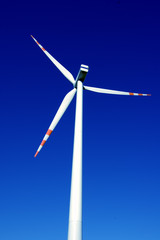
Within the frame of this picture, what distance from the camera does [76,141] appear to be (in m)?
15.8

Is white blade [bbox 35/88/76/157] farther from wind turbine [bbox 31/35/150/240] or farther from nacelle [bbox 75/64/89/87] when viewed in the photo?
nacelle [bbox 75/64/89/87]

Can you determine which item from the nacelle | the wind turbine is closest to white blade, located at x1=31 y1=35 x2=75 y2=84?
the wind turbine

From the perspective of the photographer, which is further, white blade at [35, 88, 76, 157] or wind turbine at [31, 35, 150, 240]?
white blade at [35, 88, 76, 157]

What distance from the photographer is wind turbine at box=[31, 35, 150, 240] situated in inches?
513

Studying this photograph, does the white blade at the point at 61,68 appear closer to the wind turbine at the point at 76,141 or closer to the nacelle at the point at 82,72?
the wind turbine at the point at 76,141

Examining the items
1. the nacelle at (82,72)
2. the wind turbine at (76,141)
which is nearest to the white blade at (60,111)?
the wind turbine at (76,141)

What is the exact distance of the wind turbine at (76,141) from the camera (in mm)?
13039

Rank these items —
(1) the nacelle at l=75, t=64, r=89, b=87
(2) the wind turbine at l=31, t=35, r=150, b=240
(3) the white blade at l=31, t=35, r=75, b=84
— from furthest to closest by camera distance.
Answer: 1. (3) the white blade at l=31, t=35, r=75, b=84
2. (1) the nacelle at l=75, t=64, r=89, b=87
3. (2) the wind turbine at l=31, t=35, r=150, b=240

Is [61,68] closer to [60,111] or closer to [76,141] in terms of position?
[60,111]

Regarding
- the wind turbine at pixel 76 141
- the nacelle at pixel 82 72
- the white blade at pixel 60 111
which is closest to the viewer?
the wind turbine at pixel 76 141

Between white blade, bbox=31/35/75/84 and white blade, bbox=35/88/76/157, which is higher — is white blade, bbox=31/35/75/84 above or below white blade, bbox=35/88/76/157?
above

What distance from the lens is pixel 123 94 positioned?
2305 centimetres

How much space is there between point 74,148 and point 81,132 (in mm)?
1260

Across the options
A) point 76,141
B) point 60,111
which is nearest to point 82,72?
point 60,111
